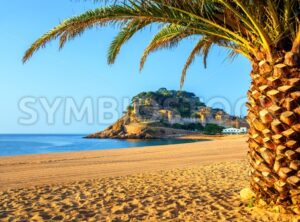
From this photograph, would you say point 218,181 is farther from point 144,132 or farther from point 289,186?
point 144,132

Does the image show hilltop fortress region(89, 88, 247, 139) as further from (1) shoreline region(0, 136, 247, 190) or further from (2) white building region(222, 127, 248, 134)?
(1) shoreline region(0, 136, 247, 190)

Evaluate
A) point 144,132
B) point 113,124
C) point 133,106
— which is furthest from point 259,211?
point 113,124

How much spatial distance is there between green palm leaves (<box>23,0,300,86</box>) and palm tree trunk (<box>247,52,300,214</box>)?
33 centimetres

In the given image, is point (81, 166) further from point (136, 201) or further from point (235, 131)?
point (235, 131)

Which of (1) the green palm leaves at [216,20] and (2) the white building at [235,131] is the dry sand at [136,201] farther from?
(2) the white building at [235,131]

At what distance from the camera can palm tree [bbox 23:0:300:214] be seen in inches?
208

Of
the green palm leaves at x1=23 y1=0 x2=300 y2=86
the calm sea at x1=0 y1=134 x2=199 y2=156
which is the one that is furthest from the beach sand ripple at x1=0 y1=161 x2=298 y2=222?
the calm sea at x1=0 y1=134 x2=199 y2=156

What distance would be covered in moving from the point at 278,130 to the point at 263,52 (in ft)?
4.13

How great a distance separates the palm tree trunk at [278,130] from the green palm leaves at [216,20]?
0.33m

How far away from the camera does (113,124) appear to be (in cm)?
10856

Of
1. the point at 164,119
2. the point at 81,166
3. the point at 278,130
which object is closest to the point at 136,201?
the point at 278,130

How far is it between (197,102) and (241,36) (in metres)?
121

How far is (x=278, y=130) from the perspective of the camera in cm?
533

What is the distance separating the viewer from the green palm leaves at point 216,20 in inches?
217
